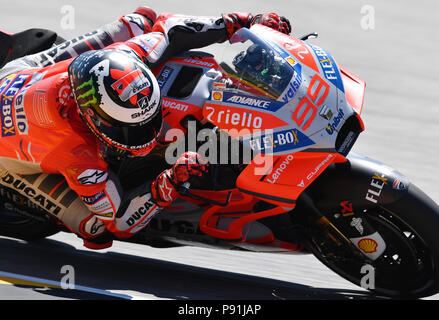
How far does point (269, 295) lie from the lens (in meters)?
4.99

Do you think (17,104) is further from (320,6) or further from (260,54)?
(320,6)

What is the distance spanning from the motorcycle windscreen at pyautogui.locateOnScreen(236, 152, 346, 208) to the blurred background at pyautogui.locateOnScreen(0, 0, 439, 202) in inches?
112

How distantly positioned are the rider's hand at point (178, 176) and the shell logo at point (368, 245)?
1003 millimetres

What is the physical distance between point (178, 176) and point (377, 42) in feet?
22.1

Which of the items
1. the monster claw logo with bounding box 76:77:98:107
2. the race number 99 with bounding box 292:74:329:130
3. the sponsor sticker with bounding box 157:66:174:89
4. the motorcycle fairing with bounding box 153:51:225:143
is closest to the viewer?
the race number 99 with bounding box 292:74:329:130

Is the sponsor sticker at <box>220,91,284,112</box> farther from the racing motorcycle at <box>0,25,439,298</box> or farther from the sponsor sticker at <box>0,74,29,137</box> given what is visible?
the sponsor sticker at <box>0,74,29,137</box>

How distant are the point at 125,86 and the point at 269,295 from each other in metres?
1.58

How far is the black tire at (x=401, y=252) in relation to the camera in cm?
455

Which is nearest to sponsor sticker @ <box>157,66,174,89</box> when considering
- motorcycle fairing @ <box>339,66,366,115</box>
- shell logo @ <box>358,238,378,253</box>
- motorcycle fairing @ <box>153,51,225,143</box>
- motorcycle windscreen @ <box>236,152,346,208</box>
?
motorcycle fairing @ <box>153,51,225,143</box>

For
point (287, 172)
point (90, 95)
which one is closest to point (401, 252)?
point (287, 172)

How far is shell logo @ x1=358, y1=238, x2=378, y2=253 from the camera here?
15.4 feet

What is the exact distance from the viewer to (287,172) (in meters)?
4.43

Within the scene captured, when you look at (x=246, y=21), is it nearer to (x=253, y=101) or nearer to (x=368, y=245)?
(x=253, y=101)
